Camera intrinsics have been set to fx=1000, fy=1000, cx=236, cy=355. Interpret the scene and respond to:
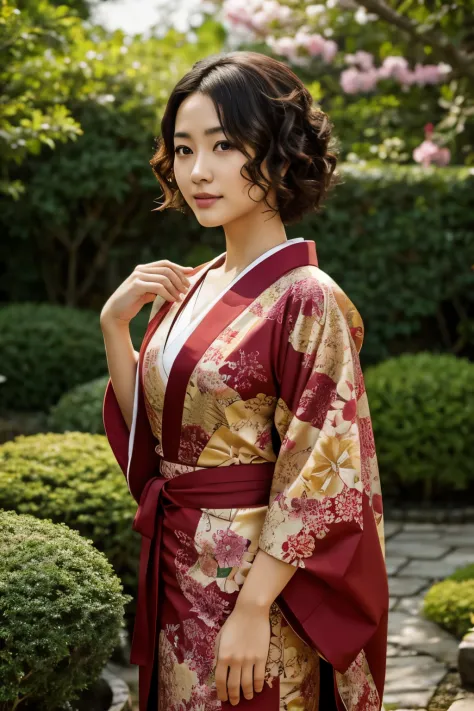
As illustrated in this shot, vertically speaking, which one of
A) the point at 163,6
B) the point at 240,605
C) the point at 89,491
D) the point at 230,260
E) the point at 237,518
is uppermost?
the point at 163,6

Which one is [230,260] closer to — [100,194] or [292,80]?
[292,80]

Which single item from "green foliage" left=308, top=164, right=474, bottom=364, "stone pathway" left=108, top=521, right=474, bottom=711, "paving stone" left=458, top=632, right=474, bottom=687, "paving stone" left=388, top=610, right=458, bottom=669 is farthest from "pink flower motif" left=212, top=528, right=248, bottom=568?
"green foliage" left=308, top=164, right=474, bottom=364

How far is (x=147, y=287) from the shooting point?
2.25m

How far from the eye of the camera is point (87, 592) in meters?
2.77

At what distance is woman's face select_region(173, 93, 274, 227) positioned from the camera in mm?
2105

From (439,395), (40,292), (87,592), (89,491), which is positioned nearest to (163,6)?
(40,292)

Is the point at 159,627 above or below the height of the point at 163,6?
below

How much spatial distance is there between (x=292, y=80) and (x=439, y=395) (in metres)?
4.88

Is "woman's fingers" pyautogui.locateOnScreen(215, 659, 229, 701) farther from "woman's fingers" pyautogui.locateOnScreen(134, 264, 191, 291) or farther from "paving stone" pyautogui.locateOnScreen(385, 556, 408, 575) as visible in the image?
"paving stone" pyautogui.locateOnScreen(385, 556, 408, 575)

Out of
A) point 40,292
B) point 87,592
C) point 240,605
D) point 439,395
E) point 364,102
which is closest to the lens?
point 240,605

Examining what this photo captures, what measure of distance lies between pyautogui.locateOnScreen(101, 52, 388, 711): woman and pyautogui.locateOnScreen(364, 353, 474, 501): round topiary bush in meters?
4.56

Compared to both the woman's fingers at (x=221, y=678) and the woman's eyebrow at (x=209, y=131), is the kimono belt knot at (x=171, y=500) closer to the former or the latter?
the woman's fingers at (x=221, y=678)

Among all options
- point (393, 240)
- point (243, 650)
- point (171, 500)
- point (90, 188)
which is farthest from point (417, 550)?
point (243, 650)

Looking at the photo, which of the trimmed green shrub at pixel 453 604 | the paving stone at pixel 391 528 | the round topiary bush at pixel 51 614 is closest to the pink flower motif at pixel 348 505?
the round topiary bush at pixel 51 614
